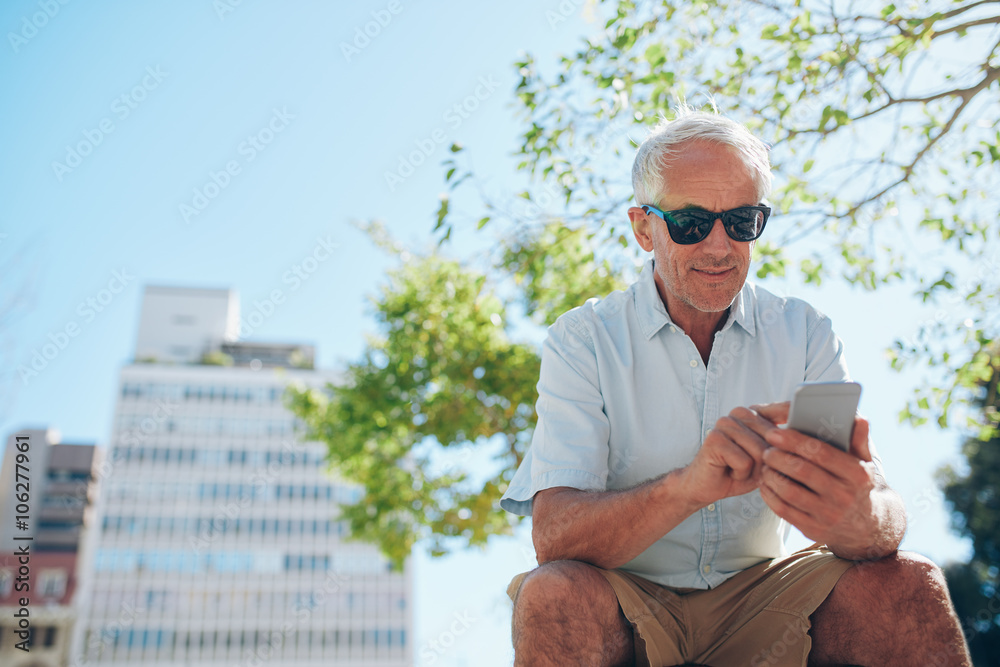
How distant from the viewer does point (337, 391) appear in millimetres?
12711

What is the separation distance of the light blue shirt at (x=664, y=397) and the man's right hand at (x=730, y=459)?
0.44 meters

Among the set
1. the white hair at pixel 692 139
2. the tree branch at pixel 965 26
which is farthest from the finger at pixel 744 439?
the tree branch at pixel 965 26

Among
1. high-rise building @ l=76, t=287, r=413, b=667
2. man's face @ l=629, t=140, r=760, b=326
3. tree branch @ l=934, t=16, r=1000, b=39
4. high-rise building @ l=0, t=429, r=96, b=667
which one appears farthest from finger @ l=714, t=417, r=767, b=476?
high-rise building @ l=76, t=287, r=413, b=667

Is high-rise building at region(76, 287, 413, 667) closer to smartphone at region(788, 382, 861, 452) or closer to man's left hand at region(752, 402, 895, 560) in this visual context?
man's left hand at region(752, 402, 895, 560)

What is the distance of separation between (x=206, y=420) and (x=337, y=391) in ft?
271

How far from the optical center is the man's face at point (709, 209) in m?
2.43

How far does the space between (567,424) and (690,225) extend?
0.76 m

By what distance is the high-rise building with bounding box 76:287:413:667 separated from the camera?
80625 mm

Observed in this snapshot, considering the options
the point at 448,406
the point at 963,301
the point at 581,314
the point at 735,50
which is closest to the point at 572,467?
the point at 581,314

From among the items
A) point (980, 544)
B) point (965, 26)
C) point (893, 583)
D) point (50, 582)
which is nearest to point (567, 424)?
point (893, 583)

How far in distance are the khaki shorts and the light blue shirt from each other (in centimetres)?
7

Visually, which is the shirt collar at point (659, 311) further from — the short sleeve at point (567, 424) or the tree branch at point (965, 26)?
the tree branch at point (965, 26)

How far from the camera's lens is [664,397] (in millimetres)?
2449

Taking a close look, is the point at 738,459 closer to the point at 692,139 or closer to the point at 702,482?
the point at 702,482
